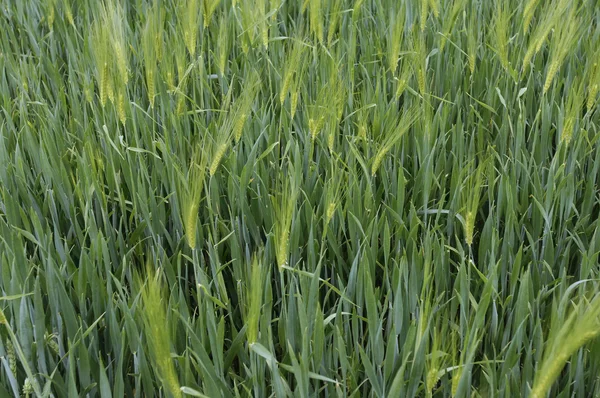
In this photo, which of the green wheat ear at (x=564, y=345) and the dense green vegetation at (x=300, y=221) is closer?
the green wheat ear at (x=564, y=345)

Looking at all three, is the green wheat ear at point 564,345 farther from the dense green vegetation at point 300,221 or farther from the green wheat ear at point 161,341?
the green wheat ear at point 161,341

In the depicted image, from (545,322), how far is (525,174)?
11.3 inches

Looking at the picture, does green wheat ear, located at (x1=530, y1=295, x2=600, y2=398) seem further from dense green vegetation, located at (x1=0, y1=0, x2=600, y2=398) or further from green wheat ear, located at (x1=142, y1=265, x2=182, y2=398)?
green wheat ear, located at (x1=142, y1=265, x2=182, y2=398)

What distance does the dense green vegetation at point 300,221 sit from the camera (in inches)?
29.8

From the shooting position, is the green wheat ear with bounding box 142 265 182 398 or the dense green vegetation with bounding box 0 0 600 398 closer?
the green wheat ear with bounding box 142 265 182 398

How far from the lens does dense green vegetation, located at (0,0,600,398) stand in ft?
2.49

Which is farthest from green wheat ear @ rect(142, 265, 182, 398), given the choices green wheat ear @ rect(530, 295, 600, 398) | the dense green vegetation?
green wheat ear @ rect(530, 295, 600, 398)

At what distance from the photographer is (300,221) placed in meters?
0.98

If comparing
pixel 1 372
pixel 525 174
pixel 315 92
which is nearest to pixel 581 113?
pixel 525 174

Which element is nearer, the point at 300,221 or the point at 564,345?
the point at 564,345

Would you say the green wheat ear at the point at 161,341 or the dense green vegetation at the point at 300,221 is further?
the dense green vegetation at the point at 300,221

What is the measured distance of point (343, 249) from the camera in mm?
1029

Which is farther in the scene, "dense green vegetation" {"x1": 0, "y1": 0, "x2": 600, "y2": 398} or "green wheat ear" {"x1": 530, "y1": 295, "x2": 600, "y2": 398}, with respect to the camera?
"dense green vegetation" {"x1": 0, "y1": 0, "x2": 600, "y2": 398}

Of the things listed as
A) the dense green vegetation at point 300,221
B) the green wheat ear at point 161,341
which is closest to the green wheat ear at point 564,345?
the dense green vegetation at point 300,221
